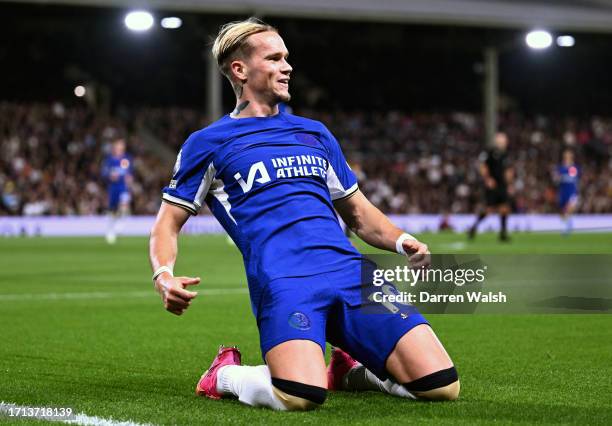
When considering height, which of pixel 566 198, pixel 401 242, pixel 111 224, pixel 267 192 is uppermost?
pixel 566 198

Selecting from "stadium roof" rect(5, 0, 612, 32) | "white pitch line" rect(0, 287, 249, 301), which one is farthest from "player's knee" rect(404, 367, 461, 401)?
"stadium roof" rect(5, 0, 612, 32)

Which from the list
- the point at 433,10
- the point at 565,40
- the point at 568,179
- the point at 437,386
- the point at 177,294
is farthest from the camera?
the point at 565,40

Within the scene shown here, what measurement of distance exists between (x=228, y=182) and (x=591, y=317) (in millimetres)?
4887

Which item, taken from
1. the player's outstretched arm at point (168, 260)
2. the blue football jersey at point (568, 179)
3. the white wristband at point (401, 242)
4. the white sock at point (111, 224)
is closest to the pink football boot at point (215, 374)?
the player's outstretched arm at point (168, 260)

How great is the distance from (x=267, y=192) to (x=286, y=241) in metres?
0.25

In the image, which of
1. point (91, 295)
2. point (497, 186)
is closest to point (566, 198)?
point (497, 186)

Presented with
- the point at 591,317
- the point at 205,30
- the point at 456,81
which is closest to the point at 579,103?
the point at 456,81

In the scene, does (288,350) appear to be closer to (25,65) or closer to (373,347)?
(373,347)

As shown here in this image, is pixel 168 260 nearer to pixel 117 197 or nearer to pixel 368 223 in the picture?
pixel 368 223

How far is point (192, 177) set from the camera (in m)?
4.76

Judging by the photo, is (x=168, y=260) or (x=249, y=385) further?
(x=249, y=385)

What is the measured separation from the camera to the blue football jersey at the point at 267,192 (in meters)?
4.64

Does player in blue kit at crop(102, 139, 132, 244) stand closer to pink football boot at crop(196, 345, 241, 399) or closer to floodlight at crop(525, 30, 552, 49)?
floodlight at crop(525, 30, 552, 49)

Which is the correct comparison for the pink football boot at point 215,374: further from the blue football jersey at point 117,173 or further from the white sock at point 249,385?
the blue football jersey at point 117,173
